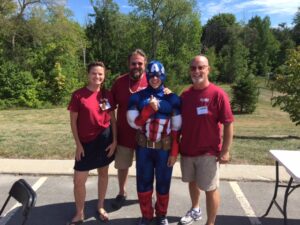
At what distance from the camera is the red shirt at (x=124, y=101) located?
4680 millimetres

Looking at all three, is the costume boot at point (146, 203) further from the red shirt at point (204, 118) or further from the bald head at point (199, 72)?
the bald head at point (199, 72)

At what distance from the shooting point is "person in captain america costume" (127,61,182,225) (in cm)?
412

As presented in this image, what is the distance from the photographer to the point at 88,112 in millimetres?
4262

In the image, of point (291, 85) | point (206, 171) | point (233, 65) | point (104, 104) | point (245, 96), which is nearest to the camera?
point (206, 171)

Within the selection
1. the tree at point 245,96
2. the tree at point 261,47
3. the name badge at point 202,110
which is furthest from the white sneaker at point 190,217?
the tree at point 261,47

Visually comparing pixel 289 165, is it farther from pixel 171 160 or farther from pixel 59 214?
pixel 59 214

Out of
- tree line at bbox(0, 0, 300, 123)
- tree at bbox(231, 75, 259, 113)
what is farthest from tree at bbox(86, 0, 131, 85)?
tree at bbox(231, 75, 259, 113)

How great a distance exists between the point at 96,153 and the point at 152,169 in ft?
2.02

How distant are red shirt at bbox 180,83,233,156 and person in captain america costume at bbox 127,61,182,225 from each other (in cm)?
10

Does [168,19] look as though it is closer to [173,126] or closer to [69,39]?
[69,39]

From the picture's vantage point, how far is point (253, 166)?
270 inches

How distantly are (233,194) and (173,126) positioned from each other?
6.28ft

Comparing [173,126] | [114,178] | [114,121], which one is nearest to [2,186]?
[114,178]

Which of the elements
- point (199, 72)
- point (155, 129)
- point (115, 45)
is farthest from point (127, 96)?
point (115, 45)
